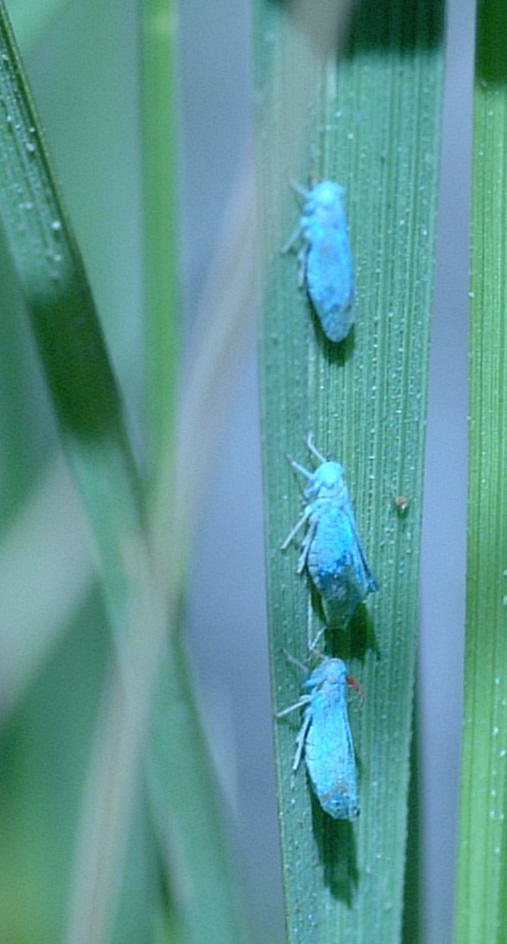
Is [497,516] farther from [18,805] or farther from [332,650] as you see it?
[18,805]

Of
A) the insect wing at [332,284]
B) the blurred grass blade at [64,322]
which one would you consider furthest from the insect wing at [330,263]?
the blurred grass blade at [64,322]

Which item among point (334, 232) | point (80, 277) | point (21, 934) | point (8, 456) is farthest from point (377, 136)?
point (21, 934)

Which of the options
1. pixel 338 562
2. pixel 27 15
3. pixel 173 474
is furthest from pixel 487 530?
pixel 27 15

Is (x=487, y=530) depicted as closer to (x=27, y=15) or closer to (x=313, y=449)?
(x=313, y=449)

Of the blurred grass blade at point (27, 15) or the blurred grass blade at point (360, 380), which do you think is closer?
the blurred grass blade at point (360, 380)

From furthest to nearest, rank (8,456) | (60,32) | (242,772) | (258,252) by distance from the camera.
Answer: (242,772) → (60,32) → (8,456) → (258,252)

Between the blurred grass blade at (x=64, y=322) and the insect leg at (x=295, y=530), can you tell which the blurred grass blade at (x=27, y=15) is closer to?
the blurred grass blade at (x=64, y=322)

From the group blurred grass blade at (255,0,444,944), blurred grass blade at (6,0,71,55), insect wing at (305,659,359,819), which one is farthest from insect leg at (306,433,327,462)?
blurred grass blade at (6,0,71,55)

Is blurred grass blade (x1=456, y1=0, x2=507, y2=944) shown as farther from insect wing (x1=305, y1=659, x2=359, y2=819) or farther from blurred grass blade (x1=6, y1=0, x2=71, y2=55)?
blurred grass blade (x1=6, y1=0, x2=71, y2=55)
